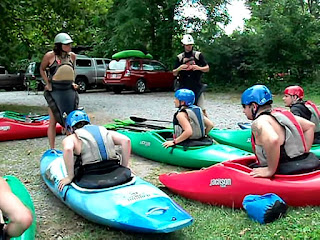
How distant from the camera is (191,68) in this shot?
24.8 ft

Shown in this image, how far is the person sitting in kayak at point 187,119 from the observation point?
242 inches

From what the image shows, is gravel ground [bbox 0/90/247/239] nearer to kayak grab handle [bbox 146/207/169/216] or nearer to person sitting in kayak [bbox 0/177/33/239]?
kayak grab handle [bbox 146/207/169/216]

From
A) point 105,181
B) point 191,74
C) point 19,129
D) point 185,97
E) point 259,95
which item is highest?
point 191,74

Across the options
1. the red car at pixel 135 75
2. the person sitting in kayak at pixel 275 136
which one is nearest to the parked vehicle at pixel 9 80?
the red car at pixel 135 75

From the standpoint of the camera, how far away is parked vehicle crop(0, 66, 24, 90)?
2389 centimetres

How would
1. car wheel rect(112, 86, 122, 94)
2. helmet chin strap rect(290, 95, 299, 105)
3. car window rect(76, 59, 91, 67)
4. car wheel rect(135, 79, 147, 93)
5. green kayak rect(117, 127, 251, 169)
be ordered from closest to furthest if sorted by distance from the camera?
1. green kayak rect(117, 127, 251, 169)
2. helmet chin strap rect(290, 95, 299, 105)
3. car wheel rect(135, 79, 147, 93)
4. car wheel rect(112, 86, 122, 94)
5. car window rect(76, 59, 91, 67)

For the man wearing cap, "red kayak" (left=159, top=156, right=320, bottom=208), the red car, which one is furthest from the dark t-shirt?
the red car

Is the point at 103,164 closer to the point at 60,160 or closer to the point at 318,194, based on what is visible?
the point at 60,160

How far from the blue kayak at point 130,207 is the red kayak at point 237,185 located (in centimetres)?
83

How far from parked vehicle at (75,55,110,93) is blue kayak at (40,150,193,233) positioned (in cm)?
1717

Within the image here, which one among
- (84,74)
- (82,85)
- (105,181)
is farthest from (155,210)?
(84,74)

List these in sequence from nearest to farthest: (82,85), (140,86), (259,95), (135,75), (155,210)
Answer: (155,210) → (259,95) → (135,75) → (140,86) → (82,85)

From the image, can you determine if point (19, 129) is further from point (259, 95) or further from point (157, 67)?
point (157, 67)

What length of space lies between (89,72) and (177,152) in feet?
52.9
